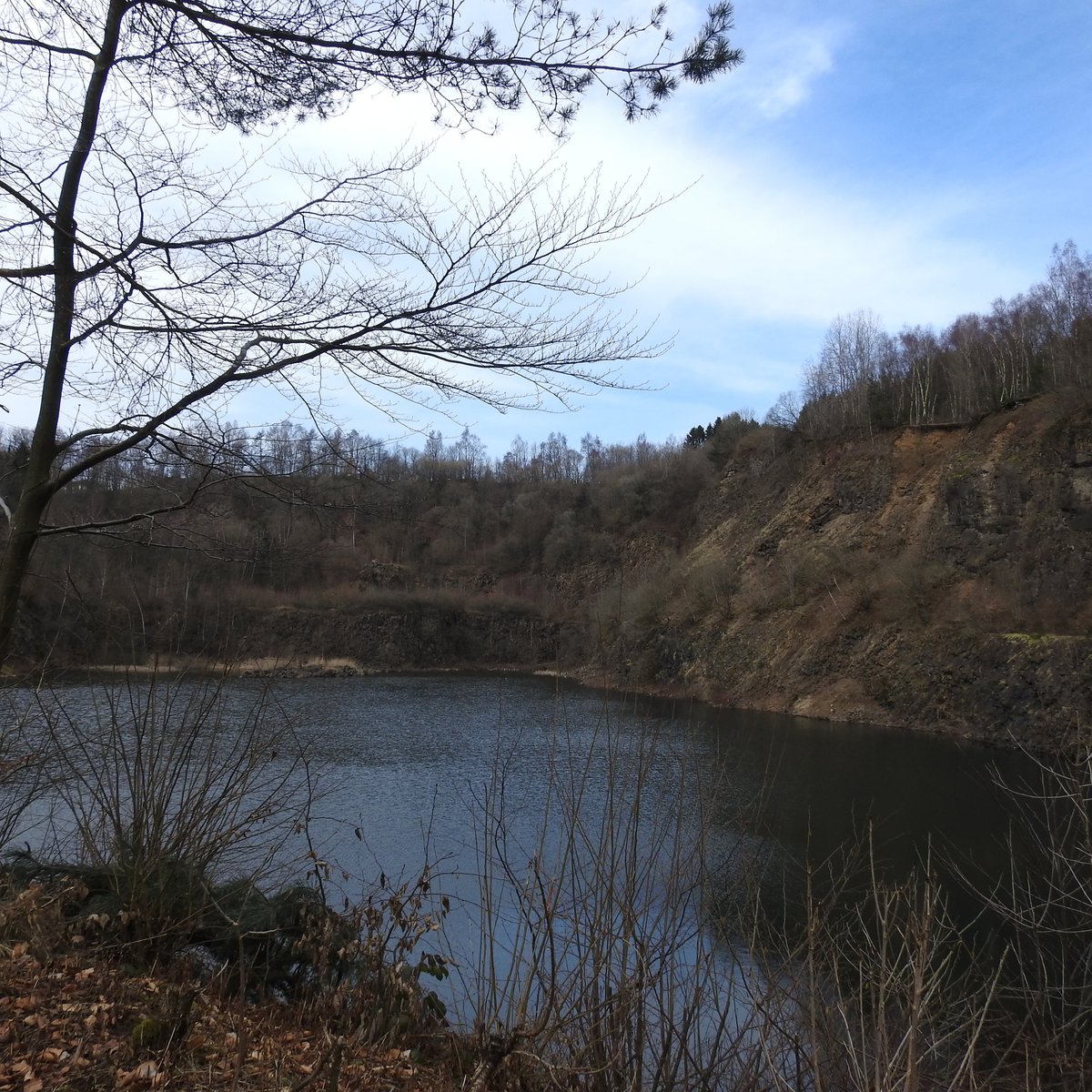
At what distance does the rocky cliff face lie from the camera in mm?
24625

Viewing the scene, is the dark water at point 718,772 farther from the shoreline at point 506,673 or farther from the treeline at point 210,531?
the treeline at point 210,531

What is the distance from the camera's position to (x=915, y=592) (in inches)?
1163

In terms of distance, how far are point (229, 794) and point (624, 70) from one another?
4196 mm

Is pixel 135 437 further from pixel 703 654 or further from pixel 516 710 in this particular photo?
pixel 703 654

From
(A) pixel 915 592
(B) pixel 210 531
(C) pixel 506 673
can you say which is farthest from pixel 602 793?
(C) pixel 506 673

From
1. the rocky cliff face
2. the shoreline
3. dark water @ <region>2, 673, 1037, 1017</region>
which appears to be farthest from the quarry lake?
the rocky cliff face

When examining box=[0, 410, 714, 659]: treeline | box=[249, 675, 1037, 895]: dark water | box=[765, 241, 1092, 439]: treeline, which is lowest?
box=[249, 675, 1037, 895]: dark water

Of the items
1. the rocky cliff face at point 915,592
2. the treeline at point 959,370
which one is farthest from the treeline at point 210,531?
the treeline at point 959,370

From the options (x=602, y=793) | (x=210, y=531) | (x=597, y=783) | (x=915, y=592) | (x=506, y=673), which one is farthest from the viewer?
(x=506, y=673)

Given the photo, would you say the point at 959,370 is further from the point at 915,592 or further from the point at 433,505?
the point at 433,505

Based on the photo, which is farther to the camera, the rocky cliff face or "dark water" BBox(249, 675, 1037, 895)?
the rocky cliff face

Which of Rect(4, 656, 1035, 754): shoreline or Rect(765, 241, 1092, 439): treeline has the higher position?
Rect(765, 241, 1092, 439): treeline

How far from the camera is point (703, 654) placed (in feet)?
117

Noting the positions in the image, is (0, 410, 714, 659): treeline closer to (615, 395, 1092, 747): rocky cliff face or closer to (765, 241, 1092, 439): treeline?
(615, 395, 1092, 747): rocky cliff face
